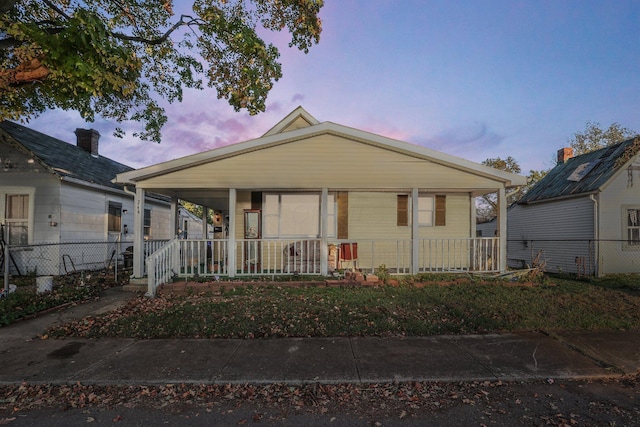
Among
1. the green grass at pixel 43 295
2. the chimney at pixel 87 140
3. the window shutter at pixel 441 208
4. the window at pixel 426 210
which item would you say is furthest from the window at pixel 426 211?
the chimney at pixel 87 140

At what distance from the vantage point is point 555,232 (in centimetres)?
1449

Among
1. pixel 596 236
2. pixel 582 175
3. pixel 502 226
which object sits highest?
pixel 582 175

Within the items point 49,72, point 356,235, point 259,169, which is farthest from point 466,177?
point 49,72

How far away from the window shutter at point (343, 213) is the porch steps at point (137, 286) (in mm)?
5889

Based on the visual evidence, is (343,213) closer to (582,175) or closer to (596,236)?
(596,236)

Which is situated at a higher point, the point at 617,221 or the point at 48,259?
the point at 617,221

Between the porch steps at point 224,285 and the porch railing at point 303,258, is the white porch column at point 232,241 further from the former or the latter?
the porch steps at point 224,285

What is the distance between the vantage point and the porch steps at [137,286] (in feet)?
28.1

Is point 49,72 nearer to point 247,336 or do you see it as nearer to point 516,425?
point 247,336

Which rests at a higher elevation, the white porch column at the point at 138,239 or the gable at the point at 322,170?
the gable at the point at 322,170

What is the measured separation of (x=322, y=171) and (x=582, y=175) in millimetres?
12567

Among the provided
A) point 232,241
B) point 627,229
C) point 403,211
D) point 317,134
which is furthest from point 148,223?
point 627,229

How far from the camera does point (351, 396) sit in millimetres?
3377

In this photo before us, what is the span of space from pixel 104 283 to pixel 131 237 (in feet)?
17.5
